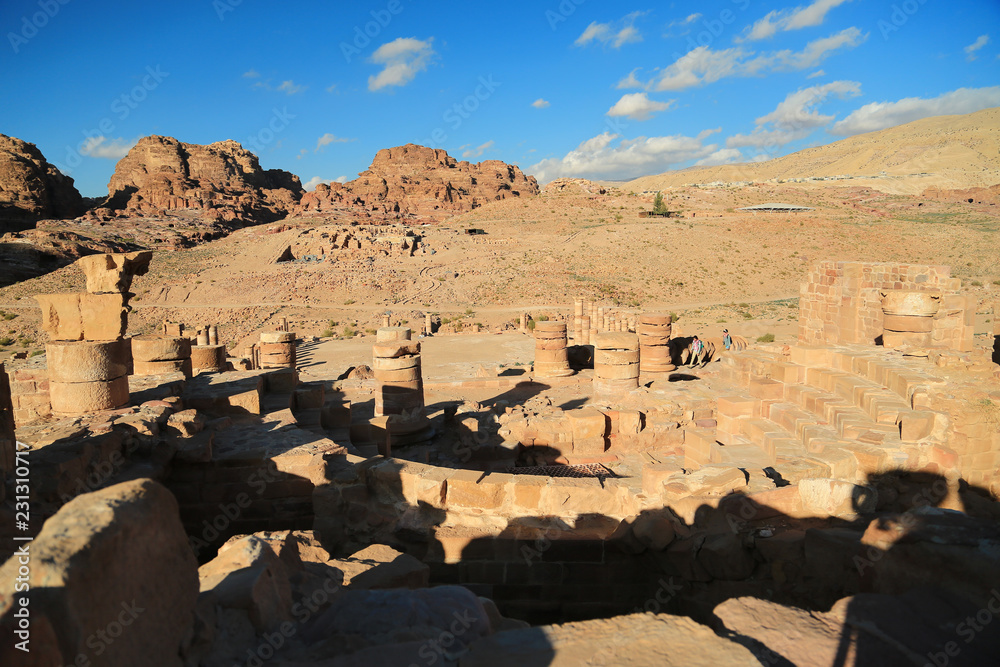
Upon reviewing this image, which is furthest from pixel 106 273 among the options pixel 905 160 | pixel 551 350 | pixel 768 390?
pixel 905 160

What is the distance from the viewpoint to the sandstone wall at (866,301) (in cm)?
1105

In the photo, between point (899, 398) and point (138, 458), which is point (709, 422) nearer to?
point (899, 398)

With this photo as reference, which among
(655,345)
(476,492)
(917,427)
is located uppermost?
(655,345)

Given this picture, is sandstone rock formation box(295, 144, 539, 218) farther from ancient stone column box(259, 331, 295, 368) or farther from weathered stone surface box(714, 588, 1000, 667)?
weathered stone surface box(714, 588, 1000, 667)

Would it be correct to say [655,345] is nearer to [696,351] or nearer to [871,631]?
[696,351]

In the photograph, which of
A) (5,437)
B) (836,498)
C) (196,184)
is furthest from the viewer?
(196,184)

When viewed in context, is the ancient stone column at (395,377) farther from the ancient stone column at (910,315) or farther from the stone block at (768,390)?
the ancient stone column at (910,315)

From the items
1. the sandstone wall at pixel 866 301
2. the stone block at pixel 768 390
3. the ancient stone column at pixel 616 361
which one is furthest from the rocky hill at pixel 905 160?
the stone block at pixel 768 390

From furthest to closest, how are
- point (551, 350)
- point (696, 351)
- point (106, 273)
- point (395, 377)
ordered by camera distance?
point (696, 351), point (551, 350), point (395, 377), point (106, 273)

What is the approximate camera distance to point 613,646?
278cm

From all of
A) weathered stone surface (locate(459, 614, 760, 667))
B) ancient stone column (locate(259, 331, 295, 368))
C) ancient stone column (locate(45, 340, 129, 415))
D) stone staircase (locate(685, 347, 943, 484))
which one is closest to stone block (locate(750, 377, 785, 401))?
stone staircase (locate(685, 347, 943, 484))

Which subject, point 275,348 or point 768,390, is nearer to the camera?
point 768,390

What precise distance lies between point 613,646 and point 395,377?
29.8ft

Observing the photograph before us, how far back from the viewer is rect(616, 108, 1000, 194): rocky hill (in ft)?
263
